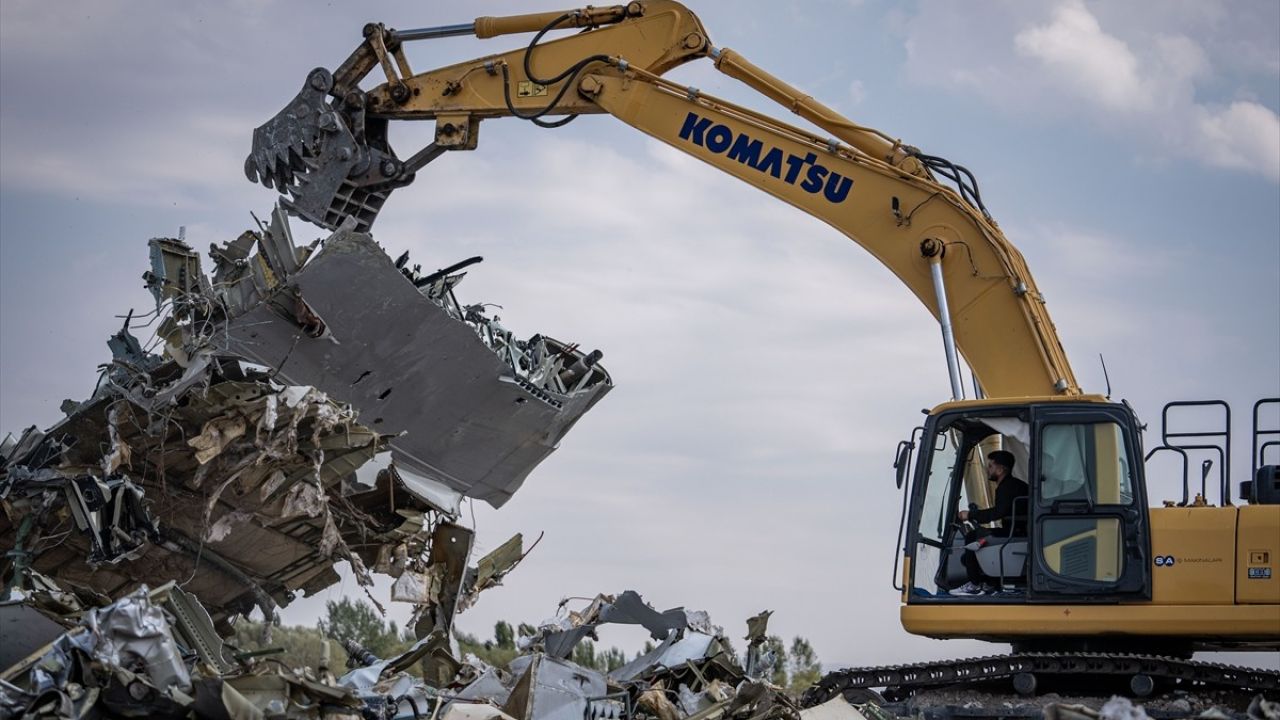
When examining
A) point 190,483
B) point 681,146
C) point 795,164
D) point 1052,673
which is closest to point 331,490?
point 190,483

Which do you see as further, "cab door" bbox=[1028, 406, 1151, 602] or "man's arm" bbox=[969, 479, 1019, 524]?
"man's arm" bbox=[969, 479, 1019, 524]

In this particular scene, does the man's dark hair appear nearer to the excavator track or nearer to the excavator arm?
the excavator arm

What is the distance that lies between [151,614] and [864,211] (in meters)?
5.09

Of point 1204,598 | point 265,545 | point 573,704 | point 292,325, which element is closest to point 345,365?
point 292,325

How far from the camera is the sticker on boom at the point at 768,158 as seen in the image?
32.4ft

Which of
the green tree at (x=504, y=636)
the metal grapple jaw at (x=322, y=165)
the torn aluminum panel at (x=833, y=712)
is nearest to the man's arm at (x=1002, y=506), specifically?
the torn aluminum panel at (x=833, y=712)

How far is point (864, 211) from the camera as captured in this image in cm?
977

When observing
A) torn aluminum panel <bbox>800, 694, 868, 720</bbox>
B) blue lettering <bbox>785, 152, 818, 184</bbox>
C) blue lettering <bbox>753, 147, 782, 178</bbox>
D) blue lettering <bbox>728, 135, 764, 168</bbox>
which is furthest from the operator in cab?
blue lettering <bbox>728, 135, 764, 168</bbox>

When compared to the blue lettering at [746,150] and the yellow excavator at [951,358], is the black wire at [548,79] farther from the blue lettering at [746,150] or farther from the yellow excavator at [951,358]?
the blue lettering at [746,150]

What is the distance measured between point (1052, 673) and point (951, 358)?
75.7 inches

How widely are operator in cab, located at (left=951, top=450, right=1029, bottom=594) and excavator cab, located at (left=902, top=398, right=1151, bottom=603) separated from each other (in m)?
0.02

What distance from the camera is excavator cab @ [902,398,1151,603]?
26.1 feet

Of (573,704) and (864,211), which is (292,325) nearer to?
(573,704)

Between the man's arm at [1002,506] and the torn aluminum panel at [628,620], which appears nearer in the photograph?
the man's arm at [1002,506]
